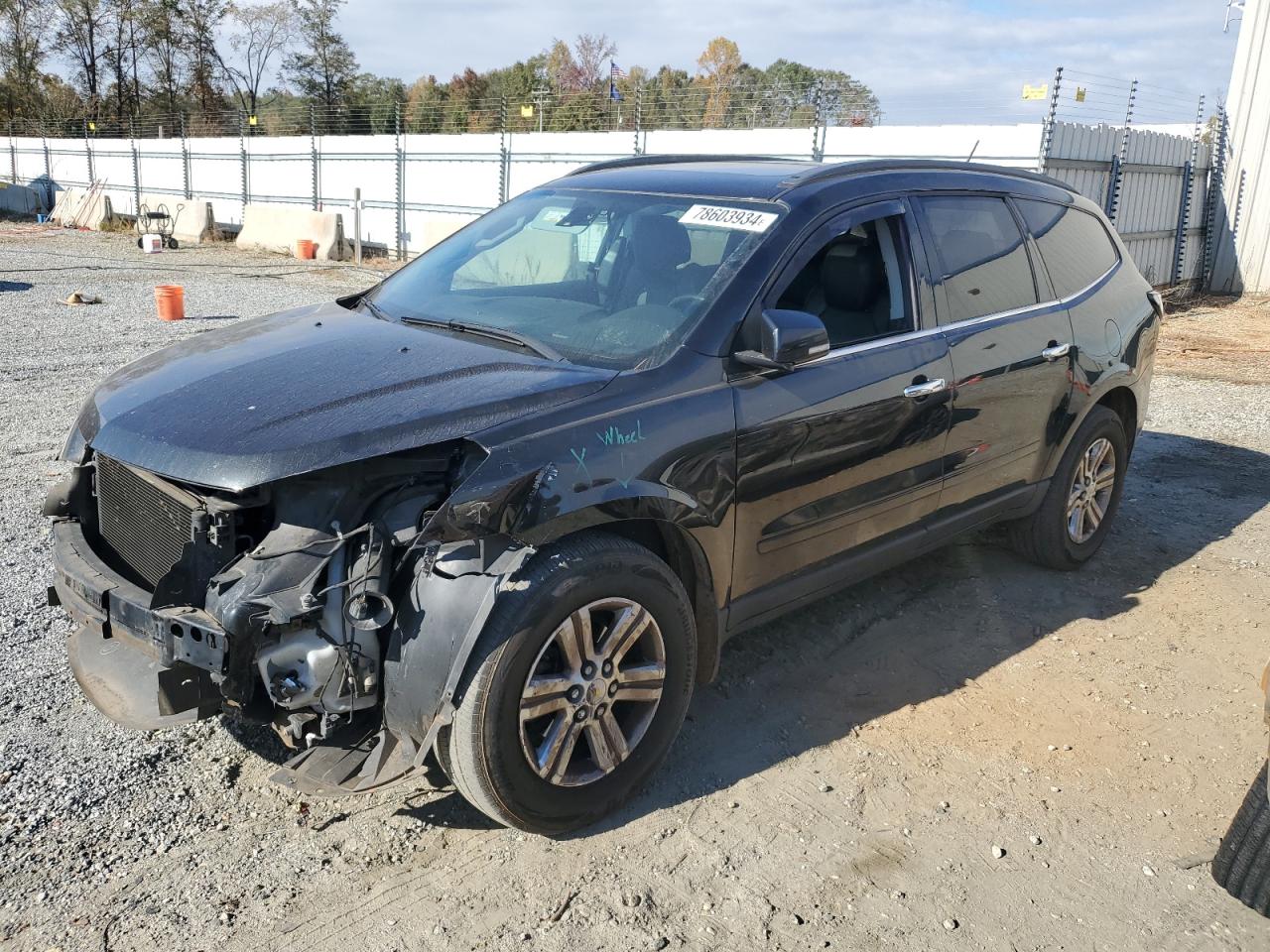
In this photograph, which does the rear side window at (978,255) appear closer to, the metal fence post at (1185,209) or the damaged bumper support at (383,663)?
the damaged bumper support at (383,663)

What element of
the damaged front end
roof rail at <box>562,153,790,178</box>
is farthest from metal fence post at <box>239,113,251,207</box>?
the damaged front end

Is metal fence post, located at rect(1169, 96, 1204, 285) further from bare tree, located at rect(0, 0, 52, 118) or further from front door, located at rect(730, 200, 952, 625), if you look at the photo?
bare tree, located at rect(0, 0, 52, 118)

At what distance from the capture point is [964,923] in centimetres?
290

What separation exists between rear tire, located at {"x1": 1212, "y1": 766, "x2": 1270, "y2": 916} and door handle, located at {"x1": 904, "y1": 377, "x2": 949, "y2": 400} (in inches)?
68.1

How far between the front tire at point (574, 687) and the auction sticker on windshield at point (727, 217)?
1.33 metres

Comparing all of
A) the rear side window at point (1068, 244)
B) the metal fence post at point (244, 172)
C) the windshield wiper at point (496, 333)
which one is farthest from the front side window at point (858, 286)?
the metal fence post at point (244, 172)

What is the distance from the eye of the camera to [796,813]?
3352 mm

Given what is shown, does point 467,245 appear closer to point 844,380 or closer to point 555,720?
point 844,380

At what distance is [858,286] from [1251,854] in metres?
2.26

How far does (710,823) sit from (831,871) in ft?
1.31

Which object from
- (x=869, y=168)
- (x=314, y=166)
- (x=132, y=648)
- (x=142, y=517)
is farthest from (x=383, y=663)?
(x=314, y=166)

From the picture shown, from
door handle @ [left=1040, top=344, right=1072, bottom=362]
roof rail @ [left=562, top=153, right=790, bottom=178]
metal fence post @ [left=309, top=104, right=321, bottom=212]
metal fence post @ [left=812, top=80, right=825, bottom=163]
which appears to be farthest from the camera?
metal fence post @ [left=309, top=104, right=321, bottom=212]

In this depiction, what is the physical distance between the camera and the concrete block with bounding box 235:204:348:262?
22.4 m

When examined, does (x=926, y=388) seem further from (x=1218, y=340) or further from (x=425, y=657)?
(x=1218, y=340)
